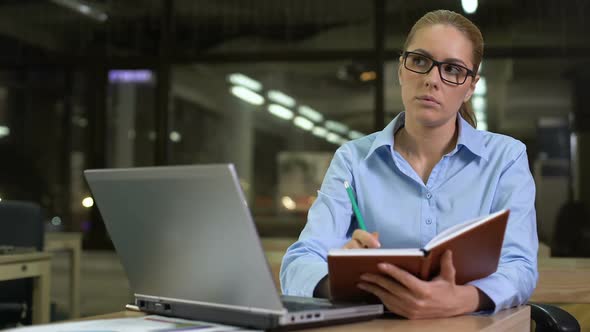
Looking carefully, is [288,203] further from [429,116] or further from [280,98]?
[429,116]

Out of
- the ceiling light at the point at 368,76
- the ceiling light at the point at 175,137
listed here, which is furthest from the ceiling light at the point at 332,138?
the ceiling light at the point at 175,137

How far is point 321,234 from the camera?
1420 millimetres

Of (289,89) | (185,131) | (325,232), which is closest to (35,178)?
(185,131)

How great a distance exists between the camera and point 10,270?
291cm

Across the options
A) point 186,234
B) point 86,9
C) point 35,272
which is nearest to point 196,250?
point 186,234

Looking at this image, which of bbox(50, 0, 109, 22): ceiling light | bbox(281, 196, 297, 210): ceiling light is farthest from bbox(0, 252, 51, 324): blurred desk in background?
bbox(50, 0, 109, 22): ceiling light

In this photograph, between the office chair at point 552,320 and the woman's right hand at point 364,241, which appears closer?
the woman's right hand at point 364,241

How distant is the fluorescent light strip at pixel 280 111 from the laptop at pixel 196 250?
4.89 metres

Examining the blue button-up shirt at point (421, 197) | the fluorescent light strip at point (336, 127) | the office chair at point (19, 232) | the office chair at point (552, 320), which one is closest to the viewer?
the blue button-up shirt at point (421, 197)

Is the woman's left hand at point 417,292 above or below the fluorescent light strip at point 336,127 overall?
below

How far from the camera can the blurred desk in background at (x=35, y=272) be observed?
289 centimetres

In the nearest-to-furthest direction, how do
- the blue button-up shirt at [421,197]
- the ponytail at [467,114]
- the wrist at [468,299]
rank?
the wrist at [468,299], the blue button-up shirt at [421,197], the ponytail at [467,114]

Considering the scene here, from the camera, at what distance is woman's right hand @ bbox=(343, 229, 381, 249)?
1160mm

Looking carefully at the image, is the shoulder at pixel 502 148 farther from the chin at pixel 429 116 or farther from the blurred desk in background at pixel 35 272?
the blurred desk in background at pixel 35 272
